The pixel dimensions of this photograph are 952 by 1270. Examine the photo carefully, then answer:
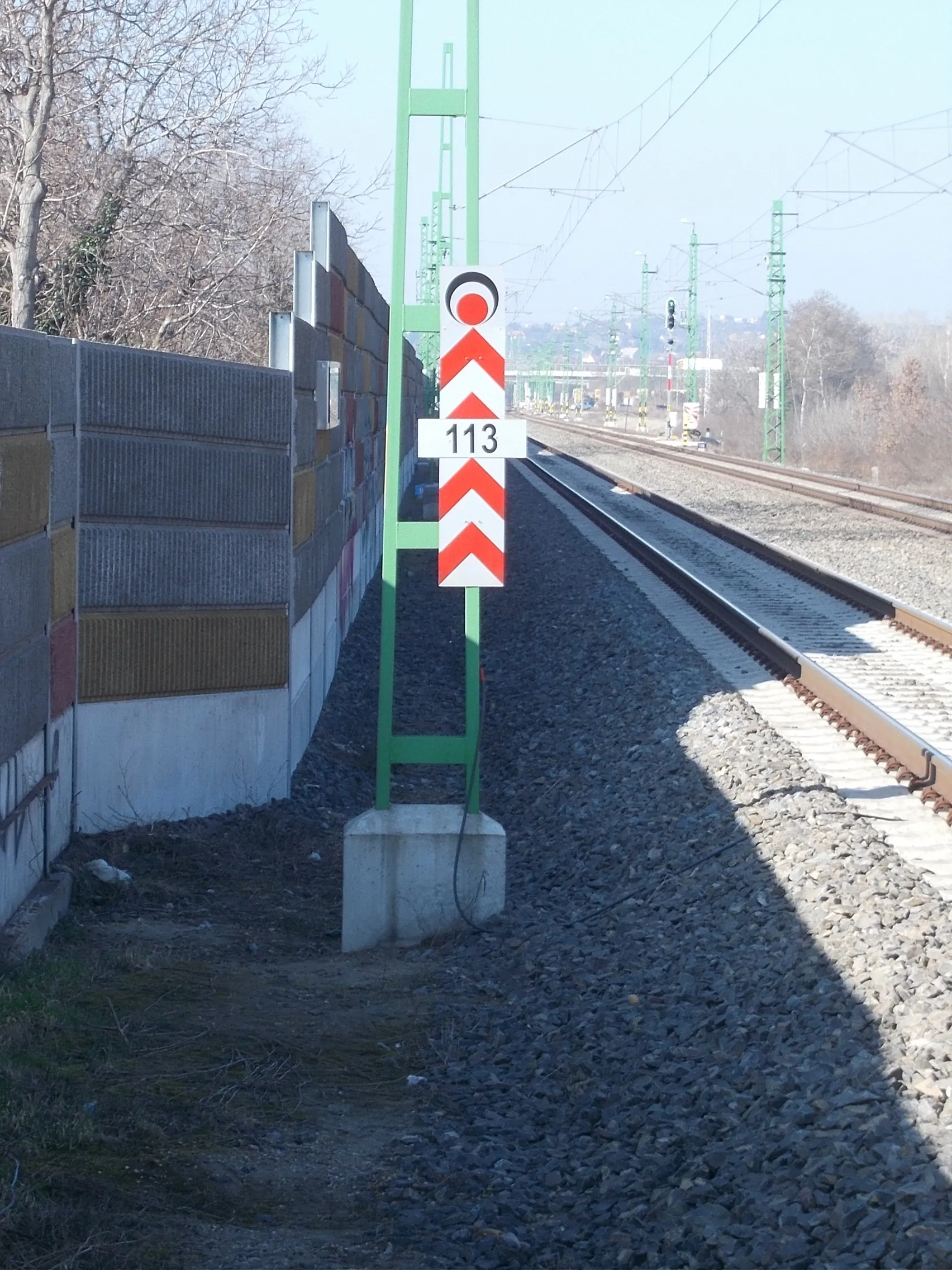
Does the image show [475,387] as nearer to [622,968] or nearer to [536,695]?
[622,968]

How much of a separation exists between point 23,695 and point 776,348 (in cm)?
5389

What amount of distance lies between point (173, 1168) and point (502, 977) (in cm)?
223

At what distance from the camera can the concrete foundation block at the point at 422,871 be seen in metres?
7.18

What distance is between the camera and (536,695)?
12.7 m

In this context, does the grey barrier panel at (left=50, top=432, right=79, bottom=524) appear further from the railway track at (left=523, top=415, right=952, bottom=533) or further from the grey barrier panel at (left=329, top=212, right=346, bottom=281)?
the railway track at (left=523, top=415, right=952, bottom=533)

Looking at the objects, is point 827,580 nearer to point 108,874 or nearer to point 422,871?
point 422,871

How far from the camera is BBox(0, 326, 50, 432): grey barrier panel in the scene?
20.1ft

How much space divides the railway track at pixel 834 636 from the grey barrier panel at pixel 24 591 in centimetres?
464

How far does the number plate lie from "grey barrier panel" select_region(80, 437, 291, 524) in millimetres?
1849

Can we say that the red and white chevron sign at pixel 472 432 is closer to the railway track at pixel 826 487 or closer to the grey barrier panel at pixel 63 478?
the grey barrier panel at pixel 63 478

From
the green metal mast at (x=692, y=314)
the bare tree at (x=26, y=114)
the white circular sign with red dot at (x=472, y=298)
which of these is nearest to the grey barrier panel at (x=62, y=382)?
the white circular sign with red dot at (x=472, y=298)

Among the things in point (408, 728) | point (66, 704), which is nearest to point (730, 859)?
point (66, 704)

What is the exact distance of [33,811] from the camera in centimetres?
682

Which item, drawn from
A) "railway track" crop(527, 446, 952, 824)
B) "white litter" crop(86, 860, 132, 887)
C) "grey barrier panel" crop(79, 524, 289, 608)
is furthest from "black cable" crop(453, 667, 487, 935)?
"railway track" crop(527, 446, 952, 824)
